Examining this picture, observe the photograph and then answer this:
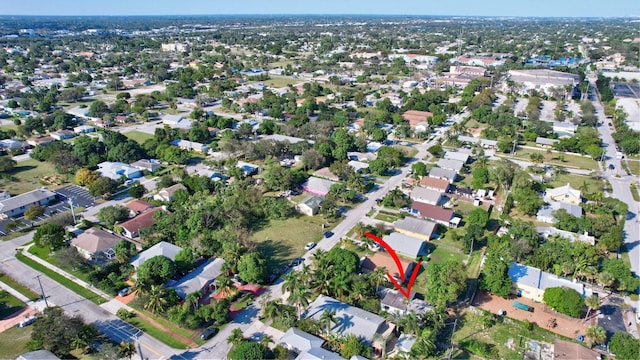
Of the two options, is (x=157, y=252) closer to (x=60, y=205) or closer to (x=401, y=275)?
(x=60, y=205)

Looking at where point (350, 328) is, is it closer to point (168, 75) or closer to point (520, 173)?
point (520, 173)

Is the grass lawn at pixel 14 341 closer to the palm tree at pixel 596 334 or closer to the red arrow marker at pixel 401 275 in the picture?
the red arrow marker at pixel 401 275

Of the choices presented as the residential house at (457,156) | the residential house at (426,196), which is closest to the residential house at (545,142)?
the residential house at (457,156)

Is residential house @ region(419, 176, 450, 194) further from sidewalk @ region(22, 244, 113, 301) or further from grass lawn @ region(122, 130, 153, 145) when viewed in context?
grass lawn @ region(122, 130, 153, 145)

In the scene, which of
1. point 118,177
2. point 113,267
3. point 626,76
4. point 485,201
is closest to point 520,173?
point 485,201

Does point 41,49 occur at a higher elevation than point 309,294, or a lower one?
higher

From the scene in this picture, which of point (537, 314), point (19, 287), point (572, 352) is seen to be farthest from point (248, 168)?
point (572, 352)
